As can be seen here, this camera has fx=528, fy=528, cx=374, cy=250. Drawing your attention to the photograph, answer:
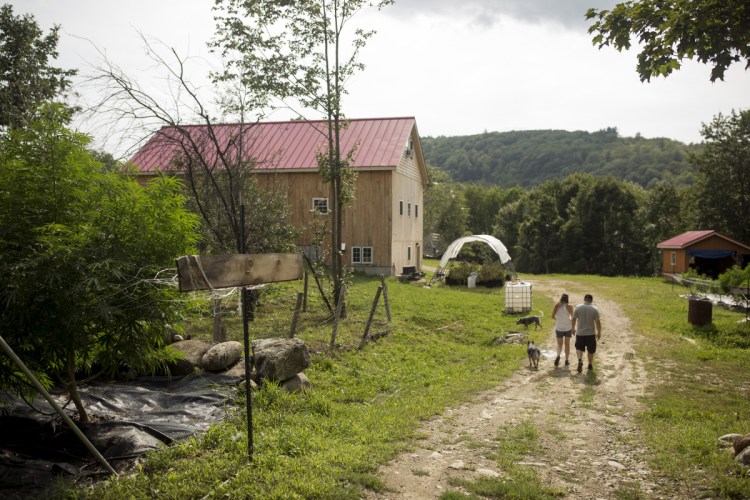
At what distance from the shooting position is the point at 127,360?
7160 mm

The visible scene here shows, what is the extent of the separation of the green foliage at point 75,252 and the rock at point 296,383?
2.55 m

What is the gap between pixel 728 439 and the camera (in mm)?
6984

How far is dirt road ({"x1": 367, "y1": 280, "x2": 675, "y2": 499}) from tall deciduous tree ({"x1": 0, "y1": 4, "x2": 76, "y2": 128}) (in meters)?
27.1

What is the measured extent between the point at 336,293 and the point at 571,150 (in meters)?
124

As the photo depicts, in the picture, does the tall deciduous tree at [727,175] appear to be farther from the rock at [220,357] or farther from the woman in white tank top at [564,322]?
the rock at [220,357]

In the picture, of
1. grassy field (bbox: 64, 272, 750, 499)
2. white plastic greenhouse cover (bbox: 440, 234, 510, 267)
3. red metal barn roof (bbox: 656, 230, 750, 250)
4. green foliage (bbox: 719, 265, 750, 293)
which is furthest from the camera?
red metal barn roof (bbox: 656, 230, 750, 250)

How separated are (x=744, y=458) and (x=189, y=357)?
860 centimetres

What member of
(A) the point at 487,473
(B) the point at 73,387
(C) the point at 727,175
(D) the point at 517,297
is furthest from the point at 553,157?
(B) the point at 73,387

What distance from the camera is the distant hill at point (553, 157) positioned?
4419 inches

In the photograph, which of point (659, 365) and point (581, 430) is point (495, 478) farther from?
point (659, 365)

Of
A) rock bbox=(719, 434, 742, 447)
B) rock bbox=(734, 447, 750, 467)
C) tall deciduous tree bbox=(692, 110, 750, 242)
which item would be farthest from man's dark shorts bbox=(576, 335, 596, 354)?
tall deciduous tree bbox=(692, 110, 750, 242)

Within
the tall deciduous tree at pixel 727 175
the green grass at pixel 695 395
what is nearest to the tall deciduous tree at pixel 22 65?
the green grass at pixel 695 395

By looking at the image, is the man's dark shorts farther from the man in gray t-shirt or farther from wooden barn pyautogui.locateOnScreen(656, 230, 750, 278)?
wooden barn pyautogui.locateOnScreen(656, 230, 750, 278)

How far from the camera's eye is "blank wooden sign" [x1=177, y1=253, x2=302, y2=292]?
17.1 feet
